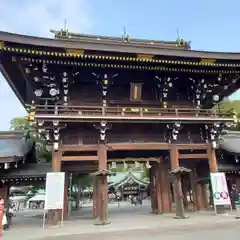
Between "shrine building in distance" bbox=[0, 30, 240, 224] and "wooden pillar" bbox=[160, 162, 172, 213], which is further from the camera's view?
"wooden pillar" bbox=[160, 162, 172, 213]

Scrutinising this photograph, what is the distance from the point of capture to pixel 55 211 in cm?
1291

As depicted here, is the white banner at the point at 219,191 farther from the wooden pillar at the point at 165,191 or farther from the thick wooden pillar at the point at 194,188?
the wooden pillar at the point at 165,191

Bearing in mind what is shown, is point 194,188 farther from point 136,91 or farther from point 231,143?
point 136,91

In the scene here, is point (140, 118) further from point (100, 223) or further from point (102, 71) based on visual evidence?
point (100, 223)

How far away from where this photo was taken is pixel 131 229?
447 inches

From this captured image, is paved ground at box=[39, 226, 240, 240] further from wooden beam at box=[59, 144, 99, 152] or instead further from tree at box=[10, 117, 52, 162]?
tree at box=[10, 117, 52, 162]

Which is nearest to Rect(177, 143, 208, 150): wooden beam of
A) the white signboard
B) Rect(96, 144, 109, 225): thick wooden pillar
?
Rect(96, 144, 109, 225): thick wooden pillar

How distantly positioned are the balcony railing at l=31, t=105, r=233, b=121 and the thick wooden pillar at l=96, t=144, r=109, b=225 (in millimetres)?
1687

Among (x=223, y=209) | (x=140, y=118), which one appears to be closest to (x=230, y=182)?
(x=223, y=209)

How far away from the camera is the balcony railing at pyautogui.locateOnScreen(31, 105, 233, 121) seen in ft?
44.0

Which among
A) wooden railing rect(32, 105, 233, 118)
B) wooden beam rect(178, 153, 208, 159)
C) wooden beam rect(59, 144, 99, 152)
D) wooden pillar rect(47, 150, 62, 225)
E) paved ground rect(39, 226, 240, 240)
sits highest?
wooden railing rect(32, 105, 233, 118)

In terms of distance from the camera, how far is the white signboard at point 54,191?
12625 millimetres

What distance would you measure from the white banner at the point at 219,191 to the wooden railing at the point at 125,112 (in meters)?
3.22

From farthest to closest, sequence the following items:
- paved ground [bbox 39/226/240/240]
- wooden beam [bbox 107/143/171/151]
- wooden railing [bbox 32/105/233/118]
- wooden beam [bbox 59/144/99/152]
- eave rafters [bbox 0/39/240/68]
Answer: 1. wooden beam [bbox 107/143/171/151]
2. wooden beam [bbox 59/144/99/152]
3. wooden railing [bbox 32/105/233/118]
4. eave rafters [bbox 0/39/240/68]
5. paved ground [bbox 39/226/240/240]
